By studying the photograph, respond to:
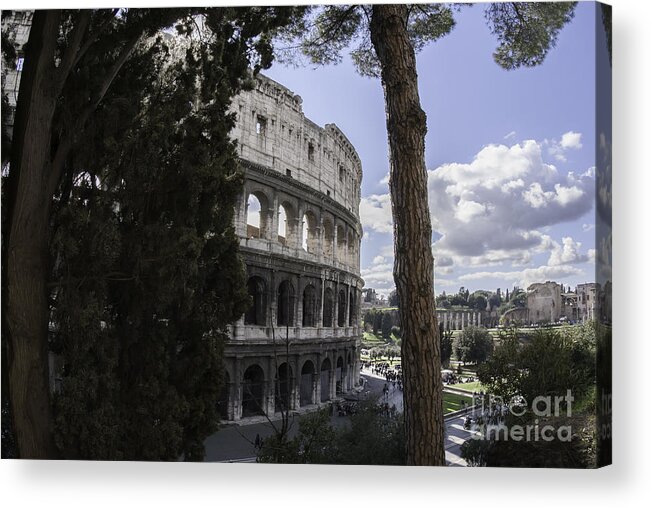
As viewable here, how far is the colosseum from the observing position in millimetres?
7297

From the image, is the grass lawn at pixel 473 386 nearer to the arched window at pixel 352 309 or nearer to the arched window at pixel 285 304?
the arched window at pixel 352 309

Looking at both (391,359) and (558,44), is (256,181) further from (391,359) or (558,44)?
(558,44)

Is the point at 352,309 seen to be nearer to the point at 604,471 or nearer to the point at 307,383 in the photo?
the point at 307,383

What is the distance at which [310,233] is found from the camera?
7.87 meters

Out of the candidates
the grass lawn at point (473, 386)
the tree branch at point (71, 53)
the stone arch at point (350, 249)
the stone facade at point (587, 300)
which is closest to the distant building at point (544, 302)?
the stone facade at point (587, 300)

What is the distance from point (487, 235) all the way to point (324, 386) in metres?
2.58

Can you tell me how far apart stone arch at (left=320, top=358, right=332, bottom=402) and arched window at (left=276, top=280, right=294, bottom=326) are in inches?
24.6

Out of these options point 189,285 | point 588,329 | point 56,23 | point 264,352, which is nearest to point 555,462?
point 588,329

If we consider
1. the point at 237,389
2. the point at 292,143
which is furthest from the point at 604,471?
the point at 292,143

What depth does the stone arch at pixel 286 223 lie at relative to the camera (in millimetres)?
7730

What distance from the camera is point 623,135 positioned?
6.70 meters

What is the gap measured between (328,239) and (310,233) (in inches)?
13.6

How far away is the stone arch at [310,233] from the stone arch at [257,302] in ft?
2.49

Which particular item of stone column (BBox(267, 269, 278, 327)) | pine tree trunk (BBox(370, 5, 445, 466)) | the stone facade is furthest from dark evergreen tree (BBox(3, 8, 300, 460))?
the stone facade
